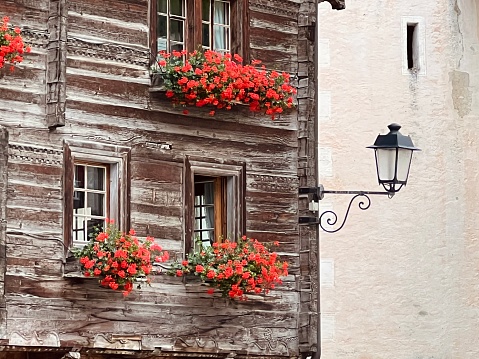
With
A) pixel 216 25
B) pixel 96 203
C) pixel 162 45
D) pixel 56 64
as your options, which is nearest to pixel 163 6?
pixel 162 45

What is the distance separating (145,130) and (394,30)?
879 centimetres

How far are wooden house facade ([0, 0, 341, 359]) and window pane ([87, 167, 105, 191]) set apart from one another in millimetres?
29

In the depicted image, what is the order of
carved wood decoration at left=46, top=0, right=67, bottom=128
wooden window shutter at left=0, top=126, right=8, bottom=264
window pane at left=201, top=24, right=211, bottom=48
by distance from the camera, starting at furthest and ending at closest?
window pane at left=201, top=24, right=211, bottom=48 < carved wood decoration at left=46, top=0, right=67, bottom=128 < wooden window shutter at left=0, top=126, right=8, bottom=264

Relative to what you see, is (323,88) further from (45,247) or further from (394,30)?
(45,247)

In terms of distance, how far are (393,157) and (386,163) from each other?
0.31 feet

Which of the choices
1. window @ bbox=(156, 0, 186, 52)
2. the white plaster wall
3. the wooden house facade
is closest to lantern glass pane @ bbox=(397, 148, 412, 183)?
the wooden house facade

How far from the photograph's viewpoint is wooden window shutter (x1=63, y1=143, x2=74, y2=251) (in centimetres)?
1529

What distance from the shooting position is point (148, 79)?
16.2 m

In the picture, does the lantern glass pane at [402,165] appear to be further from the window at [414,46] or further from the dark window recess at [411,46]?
the dark window recess at [411,46]

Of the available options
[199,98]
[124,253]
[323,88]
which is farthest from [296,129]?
[323,88]

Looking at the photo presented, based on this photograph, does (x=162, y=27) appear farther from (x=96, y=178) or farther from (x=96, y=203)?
(x=96, y=203)

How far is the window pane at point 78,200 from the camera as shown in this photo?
51.1ft

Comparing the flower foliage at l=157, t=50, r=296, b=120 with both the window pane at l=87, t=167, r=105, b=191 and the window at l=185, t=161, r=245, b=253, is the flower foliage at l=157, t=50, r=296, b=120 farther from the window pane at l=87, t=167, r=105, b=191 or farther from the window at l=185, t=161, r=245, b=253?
the window pane at l=87, t=167, r=105, b=191

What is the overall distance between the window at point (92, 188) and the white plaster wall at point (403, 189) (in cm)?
758
